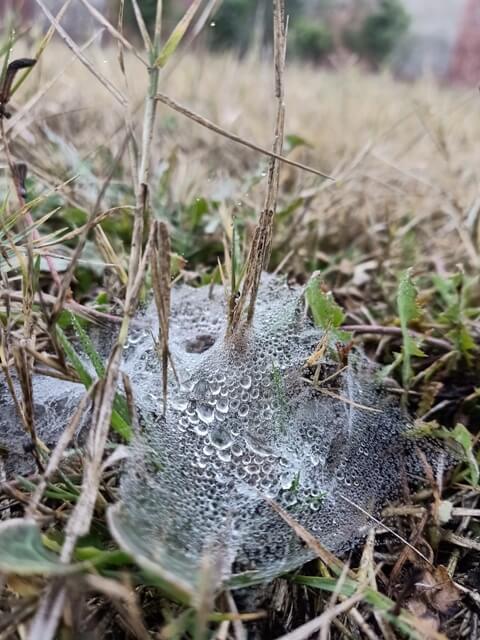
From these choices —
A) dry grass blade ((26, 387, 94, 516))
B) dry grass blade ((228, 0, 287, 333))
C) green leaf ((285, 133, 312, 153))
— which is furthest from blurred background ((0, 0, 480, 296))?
dry grass blade ((26, 387, 94, 516))

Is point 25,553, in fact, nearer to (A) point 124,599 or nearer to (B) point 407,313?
(A) point 124,599

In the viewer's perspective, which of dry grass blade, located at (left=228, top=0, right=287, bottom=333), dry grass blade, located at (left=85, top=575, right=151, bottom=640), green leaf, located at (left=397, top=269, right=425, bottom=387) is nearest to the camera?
dry grass blade, located at (left=85, top=575, right=151, bottom=640)

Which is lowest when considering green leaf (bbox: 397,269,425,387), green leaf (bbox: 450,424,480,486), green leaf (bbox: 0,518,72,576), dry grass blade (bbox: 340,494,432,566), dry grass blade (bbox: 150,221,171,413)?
dry grass blade (bbox: 340,494,432,566)

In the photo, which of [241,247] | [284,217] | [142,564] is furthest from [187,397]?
[284,217]

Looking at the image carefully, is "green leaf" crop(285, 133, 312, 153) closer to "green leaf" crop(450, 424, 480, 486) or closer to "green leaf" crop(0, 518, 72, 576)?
"green leaf" crop(450, 424, 480, 486)

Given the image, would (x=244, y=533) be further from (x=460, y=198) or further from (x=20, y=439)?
(x=460, y=198)

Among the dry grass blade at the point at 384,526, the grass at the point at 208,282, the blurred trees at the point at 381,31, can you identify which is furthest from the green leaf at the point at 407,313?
the blurred trees at the point at 381,31

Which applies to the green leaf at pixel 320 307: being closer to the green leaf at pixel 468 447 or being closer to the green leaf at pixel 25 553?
the green leaf at pixel 468 447
